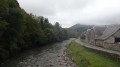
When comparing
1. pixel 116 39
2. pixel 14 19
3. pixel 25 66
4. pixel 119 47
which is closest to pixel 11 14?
pixel 14 19

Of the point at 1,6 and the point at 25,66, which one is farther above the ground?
the point at 1,6

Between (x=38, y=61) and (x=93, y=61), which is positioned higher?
(x=93, y=61)

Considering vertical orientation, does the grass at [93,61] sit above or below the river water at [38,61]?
above

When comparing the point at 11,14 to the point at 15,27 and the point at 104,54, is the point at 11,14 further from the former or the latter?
the point at 104,54

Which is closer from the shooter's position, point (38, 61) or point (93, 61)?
point (93, 61)

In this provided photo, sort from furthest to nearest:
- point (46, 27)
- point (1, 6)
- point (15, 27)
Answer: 1. point (46, 27)
2. point (15, 27)
3. point (1, 6)

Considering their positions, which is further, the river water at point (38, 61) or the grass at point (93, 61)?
the river water at point (38, 61)

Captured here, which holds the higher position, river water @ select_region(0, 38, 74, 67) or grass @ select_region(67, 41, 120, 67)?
grass @ select_region(67, 41, 120, 67)

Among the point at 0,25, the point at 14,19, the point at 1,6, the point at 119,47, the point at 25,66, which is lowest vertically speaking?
the point at 25,66

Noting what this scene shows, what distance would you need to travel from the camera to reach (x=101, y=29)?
43719mm

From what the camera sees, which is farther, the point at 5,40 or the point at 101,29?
the point at 101,29

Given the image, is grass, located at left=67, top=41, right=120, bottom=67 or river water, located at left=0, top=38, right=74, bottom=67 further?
river water, located at left=0, top=38, right=74, bottom=67

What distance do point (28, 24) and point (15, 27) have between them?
54.5 feet

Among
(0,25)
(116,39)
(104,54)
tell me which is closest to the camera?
(0,25)
